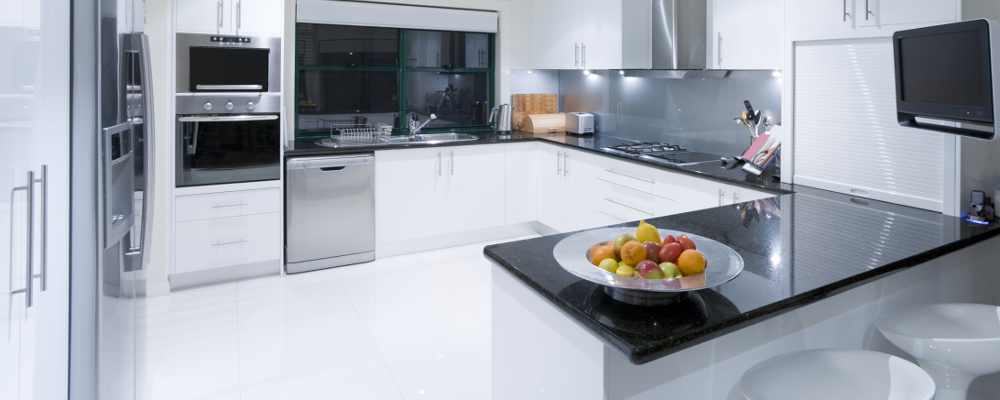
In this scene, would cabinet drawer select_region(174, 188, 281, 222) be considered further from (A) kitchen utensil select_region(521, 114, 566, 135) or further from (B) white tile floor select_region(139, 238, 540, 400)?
(A) kitchen utensil select_region(521, 114, 566, 135)

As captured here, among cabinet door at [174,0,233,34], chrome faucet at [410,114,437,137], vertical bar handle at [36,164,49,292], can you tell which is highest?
cabinet door at [174,0,233,34]

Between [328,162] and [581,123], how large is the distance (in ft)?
6.85

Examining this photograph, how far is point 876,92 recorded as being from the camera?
2.31 m

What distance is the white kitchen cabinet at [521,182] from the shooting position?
461 cm

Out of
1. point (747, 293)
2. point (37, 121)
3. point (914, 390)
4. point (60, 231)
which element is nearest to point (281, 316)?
point (60, 231)

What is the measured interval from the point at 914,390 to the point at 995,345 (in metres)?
0.41

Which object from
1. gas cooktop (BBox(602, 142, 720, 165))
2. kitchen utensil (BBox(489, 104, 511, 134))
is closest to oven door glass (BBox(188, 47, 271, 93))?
kitchen utensil (BBox(489, 104, 511, 134))

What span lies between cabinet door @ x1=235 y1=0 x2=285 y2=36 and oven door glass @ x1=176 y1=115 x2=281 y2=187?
51 cm

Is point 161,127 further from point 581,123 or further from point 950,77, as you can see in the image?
point 950,77

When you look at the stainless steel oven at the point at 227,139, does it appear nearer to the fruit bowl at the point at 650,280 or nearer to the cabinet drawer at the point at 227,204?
the cabinet drawer at the point at 227,204

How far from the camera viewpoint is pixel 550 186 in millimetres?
4605

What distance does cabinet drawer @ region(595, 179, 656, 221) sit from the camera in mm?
3654

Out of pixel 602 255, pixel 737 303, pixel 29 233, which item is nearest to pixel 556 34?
pixel 602 255

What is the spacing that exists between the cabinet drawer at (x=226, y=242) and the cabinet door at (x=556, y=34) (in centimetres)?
244
